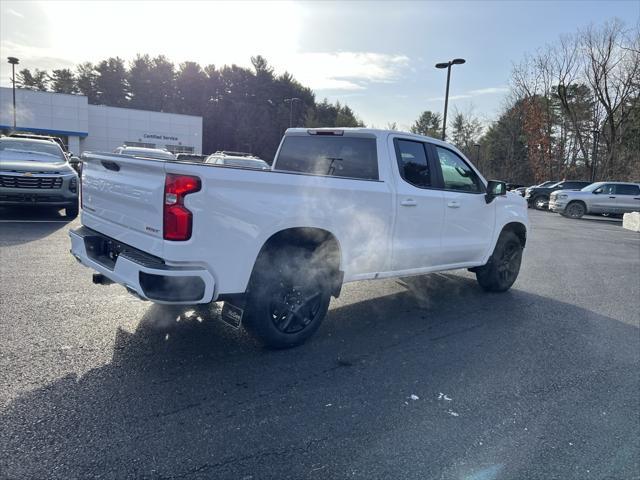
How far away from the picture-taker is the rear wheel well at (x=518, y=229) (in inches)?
257

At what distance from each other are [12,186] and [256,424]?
908 cm

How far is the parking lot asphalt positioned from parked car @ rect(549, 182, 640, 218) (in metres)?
19.1

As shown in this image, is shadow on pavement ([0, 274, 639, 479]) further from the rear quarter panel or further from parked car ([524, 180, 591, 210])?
parked car ([524, 180, 591, 210])

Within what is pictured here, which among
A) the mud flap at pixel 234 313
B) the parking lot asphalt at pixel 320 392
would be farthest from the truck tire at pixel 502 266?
the mud flap at pixel 234 313

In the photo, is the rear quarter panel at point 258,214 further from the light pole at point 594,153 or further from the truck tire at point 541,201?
the light pole at point 594,153

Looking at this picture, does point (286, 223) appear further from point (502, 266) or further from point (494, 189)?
point (502, 266)

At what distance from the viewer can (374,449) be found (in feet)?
9.02

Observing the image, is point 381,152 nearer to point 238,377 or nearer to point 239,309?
Result: point 239,309

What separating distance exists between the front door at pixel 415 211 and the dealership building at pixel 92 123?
44.9 m

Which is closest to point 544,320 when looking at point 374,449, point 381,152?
point 381,152

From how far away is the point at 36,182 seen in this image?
31.6ft

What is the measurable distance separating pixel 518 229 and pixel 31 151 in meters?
11.0

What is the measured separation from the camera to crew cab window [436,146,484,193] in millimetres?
5438

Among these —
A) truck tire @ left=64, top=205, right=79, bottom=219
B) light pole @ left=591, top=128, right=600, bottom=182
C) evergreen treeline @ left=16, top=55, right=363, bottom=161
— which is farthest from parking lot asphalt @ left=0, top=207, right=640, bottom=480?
evergreen treeline @ left=16, top=55, right=363, bottom=161
